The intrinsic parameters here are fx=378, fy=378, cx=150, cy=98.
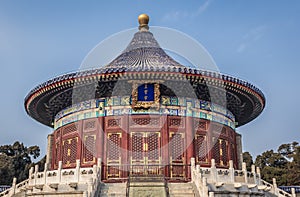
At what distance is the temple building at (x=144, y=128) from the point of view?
57.5ft

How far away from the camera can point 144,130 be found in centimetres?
1900

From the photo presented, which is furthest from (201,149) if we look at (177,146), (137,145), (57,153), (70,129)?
(57,153)

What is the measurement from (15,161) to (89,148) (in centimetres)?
2295

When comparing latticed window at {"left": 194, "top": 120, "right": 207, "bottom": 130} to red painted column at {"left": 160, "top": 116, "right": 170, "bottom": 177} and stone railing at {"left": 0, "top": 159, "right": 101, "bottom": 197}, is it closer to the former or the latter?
red painted column at {"left": 160, "top": 116, "right": 170, "bottom": 177}

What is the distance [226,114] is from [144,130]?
568 cm

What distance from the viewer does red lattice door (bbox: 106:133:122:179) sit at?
18.4 m

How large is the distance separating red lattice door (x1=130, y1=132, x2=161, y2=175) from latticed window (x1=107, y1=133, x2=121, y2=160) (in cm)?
67

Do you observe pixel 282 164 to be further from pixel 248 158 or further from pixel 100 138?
pixel 100 138

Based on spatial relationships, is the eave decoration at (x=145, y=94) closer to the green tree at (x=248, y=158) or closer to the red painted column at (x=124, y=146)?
the red painted column at (x=124, y=146)

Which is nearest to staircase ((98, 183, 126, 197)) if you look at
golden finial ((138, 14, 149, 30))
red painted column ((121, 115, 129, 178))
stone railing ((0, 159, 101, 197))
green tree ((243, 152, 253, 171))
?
stone railing ((0, 159, 101, 197))

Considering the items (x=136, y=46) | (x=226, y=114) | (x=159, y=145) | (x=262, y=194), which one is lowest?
(x=262, y=194)

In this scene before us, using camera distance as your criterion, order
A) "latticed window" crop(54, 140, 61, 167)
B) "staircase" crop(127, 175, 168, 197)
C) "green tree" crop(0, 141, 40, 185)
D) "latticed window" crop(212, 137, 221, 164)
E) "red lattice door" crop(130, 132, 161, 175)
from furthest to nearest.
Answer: "green tree" crop(0, 141, 40, 185)
"latticed window" crop(54, 140, 61, 167)
"latticed window" crop(212, 137, 221, 164)
"red lattice door" crop(130, 132, 161, 175)
"staircase" crop(127, 175, 168, 197)

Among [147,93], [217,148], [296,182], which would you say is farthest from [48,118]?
[296,182]

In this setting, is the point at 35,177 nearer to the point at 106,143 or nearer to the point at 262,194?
the point at 106,143
